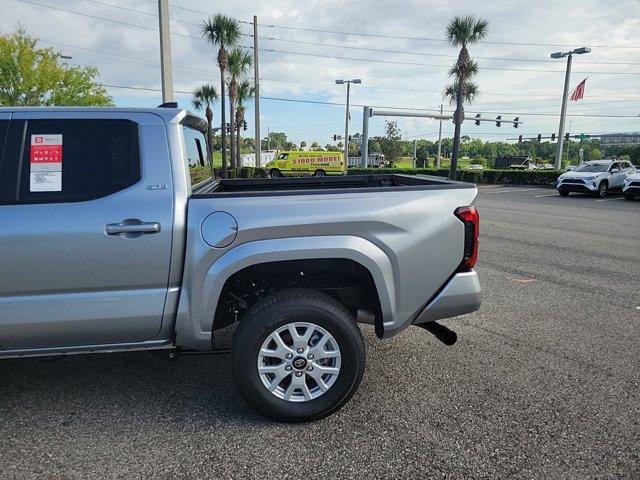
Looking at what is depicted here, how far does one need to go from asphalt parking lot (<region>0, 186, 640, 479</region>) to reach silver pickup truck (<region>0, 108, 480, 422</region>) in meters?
0.34

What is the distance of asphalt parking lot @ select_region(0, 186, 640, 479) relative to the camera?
2533mm

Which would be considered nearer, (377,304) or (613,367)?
(377,304)

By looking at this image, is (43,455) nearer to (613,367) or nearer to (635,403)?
(635,403)

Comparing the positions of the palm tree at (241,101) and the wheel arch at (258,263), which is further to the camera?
the palm tree at (241,101)

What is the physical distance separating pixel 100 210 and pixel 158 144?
508 mm

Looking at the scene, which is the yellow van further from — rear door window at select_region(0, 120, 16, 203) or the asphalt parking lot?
rear door window at select_region(0, 120, 16, 203)

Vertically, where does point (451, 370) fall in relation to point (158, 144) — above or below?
below

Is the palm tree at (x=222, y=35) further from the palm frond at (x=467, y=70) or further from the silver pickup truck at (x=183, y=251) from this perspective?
the silver pickup truck at (x=183, y=251)

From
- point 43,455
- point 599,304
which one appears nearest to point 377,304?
point 43,455

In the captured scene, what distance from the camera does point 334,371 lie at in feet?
9.57

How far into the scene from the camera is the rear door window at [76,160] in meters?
2.73

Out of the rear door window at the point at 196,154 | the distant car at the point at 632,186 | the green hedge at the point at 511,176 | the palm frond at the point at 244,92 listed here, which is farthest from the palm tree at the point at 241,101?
the rear door window at the point at 196,154

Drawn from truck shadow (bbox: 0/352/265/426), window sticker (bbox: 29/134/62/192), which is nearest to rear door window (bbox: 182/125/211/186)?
window sticker (bbox: 29/134/62/192)

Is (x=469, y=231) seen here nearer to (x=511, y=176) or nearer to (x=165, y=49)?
(x=165, y=49)
